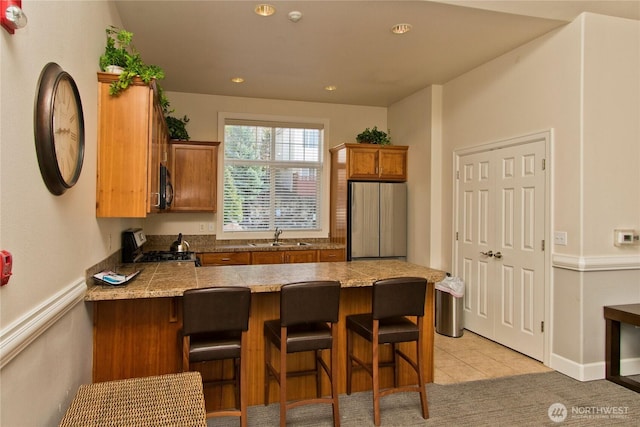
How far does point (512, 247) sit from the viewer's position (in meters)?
3.96

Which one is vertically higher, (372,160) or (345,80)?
(345,80)

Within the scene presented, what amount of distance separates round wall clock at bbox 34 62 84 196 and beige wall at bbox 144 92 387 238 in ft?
11.3

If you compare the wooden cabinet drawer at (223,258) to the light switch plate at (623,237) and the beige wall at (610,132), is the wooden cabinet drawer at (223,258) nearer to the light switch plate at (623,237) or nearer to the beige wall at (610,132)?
the beige wall at (610,132)

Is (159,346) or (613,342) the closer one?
(159,346)

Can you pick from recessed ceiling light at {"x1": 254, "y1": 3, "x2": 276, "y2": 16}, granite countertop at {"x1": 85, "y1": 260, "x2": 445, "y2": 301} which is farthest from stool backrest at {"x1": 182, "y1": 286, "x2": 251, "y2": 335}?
recessed ceiling light at {"x1": 254, "y1": 3, "x2": 276, "y2": 16}

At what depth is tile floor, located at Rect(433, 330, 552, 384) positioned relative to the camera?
3346 millimetres

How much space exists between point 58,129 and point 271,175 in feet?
13.6

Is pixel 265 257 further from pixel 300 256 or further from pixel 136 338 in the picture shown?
pixel 136 338

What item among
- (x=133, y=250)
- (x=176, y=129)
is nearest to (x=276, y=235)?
(x=176, y=129)

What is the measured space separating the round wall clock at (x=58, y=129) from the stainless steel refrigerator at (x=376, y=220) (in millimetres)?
3695

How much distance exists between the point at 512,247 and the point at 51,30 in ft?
13.0

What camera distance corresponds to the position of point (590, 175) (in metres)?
3.25

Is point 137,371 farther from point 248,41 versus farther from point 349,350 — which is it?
point 248,41

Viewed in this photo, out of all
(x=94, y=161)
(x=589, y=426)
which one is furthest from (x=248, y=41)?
→ (x=589, y=426)
